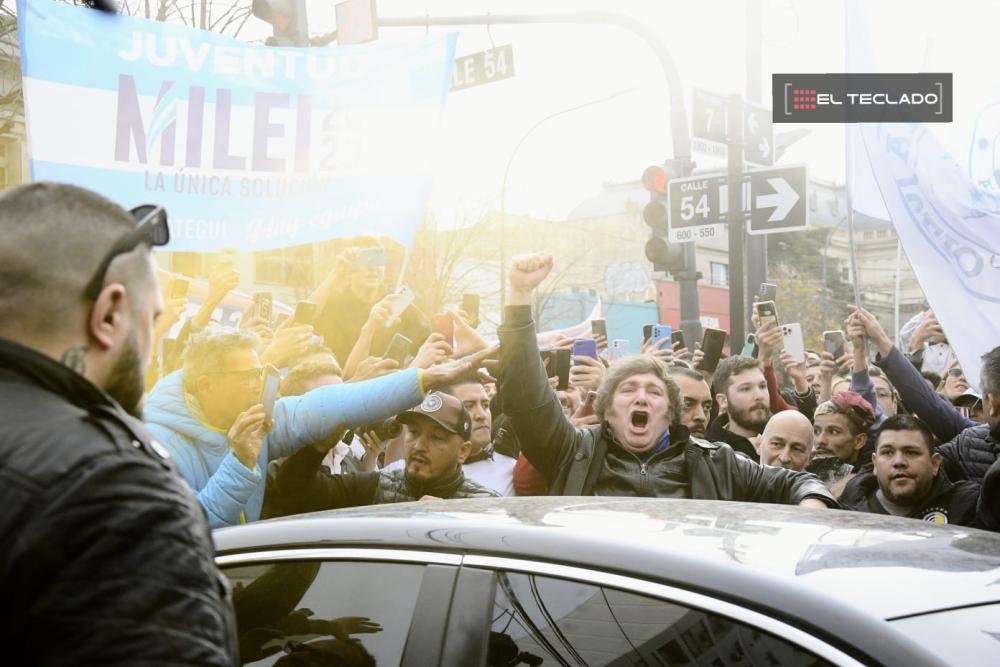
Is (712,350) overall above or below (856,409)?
above

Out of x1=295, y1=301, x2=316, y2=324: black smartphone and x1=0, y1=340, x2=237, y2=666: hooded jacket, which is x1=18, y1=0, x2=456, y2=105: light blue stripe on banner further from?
x1=0, y1=340, x2=237, y2=666: hooded jacket

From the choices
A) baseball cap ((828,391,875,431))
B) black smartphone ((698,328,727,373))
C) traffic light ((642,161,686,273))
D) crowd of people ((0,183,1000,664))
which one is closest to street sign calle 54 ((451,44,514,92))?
traffic light ((642,161,686,273))

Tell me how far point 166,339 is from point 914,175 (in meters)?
3.71

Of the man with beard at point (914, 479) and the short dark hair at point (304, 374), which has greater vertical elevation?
the short dark hair at point (304, 374)

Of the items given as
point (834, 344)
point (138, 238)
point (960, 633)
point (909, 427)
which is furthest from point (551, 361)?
point (138, 238)

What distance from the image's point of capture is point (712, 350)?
6.85 meters

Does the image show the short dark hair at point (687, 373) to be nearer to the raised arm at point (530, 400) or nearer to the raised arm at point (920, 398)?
the raised arm at point (920, 398)

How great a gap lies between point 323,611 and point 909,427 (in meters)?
3.33

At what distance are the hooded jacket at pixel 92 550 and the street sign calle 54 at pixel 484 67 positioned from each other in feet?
26.6

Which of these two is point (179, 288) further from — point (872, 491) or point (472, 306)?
point (872, 491)

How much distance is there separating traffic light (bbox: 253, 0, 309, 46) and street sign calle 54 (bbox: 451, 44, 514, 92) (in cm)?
169

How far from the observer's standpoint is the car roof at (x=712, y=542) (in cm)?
182

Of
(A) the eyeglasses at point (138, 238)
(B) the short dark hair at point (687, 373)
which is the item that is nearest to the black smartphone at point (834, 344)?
(B) the short dark hair at point (687, 373)

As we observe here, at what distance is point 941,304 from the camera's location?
5.47m
